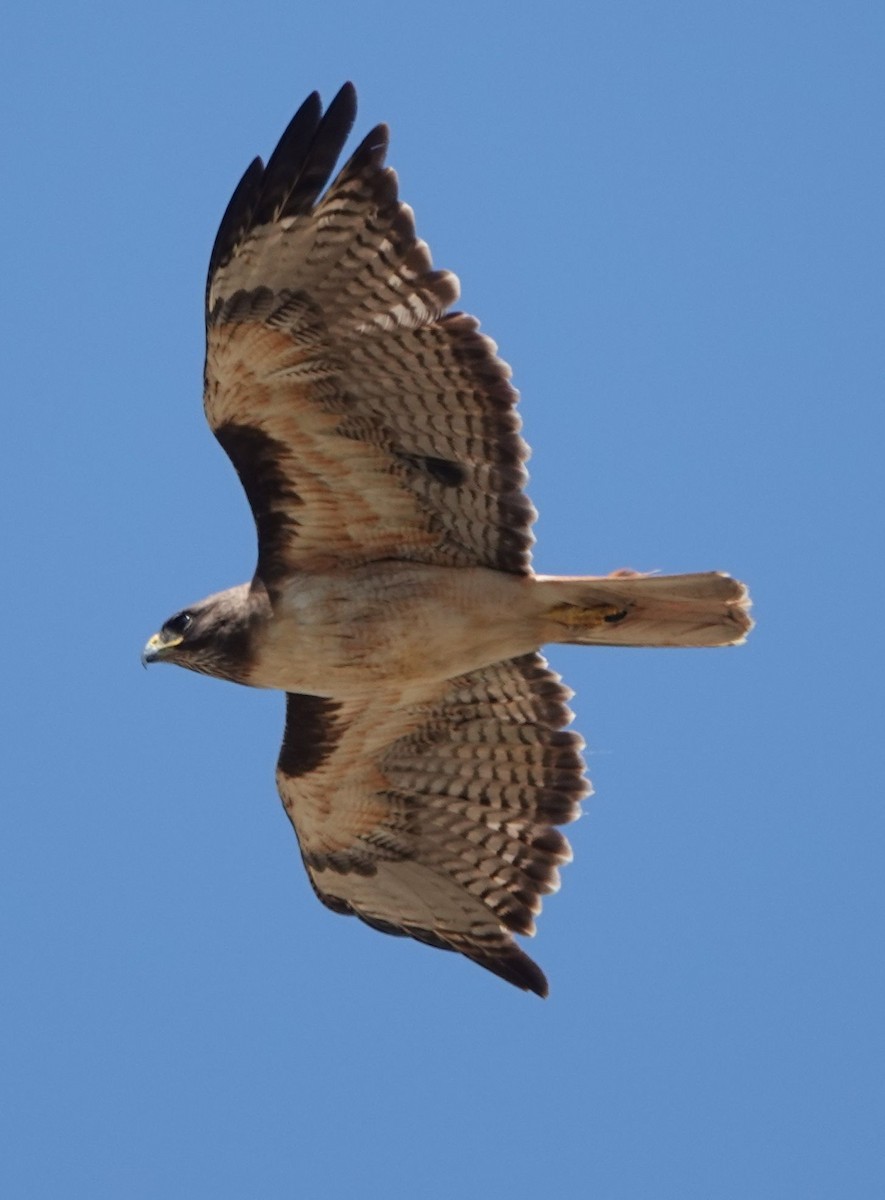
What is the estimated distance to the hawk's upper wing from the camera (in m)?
9.30

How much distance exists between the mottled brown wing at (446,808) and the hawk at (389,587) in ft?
0.04

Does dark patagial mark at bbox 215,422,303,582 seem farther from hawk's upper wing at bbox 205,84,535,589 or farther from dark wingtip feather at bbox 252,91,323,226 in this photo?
dark wingtip feather at bbox 252,91,323,226

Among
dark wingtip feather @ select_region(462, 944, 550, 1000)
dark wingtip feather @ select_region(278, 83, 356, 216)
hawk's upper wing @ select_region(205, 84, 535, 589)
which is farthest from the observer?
dark wingtip feather @ select_region(462, 944, 550, 1000)

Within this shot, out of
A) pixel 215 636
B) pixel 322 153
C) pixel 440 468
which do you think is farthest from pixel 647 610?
pixel 322 153

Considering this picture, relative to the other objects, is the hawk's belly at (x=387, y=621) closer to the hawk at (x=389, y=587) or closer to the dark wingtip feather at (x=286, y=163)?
the hawk at (x=389, y=587)

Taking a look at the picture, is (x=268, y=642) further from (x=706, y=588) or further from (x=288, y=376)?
(x=706, y=588)

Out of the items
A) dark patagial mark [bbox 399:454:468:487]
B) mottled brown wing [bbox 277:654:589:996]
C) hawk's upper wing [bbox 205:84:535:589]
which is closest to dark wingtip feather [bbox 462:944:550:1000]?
mottled brown wing [bbox 277:654:589:996]

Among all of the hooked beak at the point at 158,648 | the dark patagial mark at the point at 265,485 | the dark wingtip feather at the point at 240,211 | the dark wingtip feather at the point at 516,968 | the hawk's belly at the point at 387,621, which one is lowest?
the dark wingtip feather at the point at 516,968

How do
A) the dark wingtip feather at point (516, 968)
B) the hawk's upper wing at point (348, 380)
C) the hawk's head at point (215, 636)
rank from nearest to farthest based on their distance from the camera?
the hawk's upper wing at point (348, 380)
the hawk's head at point (215, 636)
the dark wingtip feather at point (516, 968)

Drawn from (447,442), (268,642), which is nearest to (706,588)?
(447,442)

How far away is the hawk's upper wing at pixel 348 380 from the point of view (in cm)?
930

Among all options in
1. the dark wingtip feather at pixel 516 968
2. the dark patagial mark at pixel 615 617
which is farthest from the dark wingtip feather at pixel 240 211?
the dark wingtip feather at pixel 516 968

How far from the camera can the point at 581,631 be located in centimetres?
1021

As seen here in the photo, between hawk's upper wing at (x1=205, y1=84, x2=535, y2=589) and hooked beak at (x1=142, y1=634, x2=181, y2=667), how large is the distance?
53 centimetres
